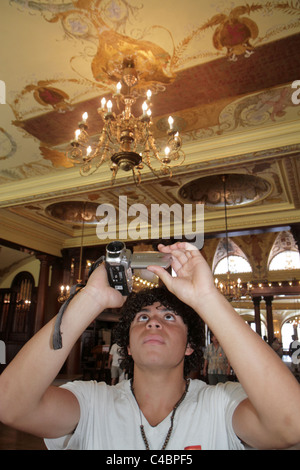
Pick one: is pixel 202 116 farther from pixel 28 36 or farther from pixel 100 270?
pixel 100 270

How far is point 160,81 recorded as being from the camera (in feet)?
13.9

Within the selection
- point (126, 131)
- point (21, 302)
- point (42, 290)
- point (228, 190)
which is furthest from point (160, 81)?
point (21, 302)

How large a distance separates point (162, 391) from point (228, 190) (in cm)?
674

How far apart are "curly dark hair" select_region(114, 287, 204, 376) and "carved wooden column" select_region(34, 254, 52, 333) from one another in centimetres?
937

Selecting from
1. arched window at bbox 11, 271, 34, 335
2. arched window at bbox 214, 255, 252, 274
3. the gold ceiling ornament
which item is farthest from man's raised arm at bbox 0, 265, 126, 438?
arched window at bbox 214, 255, 252, 274

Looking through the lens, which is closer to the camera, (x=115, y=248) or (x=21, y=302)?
(x=115, y=248)

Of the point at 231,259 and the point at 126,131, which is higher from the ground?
the point at 231,259

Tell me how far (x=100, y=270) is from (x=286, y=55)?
147 inches

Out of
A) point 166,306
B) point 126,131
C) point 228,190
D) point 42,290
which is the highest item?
point 228,190

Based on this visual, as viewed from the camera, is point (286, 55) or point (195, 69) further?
point (195, 69)

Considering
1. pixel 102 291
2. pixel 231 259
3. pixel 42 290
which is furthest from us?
pixel 231 259

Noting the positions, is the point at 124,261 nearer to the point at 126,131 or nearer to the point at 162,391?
the point at 162,391
